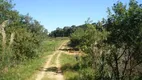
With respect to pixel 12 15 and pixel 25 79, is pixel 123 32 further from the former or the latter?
pixel 12 15

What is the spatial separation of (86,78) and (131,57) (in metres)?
5.41

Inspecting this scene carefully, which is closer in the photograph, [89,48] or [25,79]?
[25,79]

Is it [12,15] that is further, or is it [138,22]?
[12,15]

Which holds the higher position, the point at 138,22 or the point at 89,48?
the point at 138,22

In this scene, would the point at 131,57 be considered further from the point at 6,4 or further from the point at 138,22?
the point at 6,4

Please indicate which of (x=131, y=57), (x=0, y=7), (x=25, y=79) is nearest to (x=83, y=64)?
(x=25, y=79)

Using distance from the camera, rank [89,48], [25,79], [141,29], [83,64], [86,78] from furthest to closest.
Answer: [83,64]
[89,48]
[25,79]
[86,78]
[141,29]

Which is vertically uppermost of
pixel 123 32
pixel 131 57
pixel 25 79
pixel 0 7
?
pixel 0 7

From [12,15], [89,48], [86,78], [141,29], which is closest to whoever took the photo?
[141,29]

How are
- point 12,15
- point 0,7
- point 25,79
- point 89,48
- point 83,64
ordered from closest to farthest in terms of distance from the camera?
point 25,79 → point 89,48 → point 83,64 → point 0,7 → point 12,15

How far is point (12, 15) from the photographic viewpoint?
131 feet

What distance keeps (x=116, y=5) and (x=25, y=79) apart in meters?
10.8

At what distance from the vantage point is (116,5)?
15555 millimetres

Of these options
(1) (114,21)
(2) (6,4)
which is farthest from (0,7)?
(1) (114,21)
